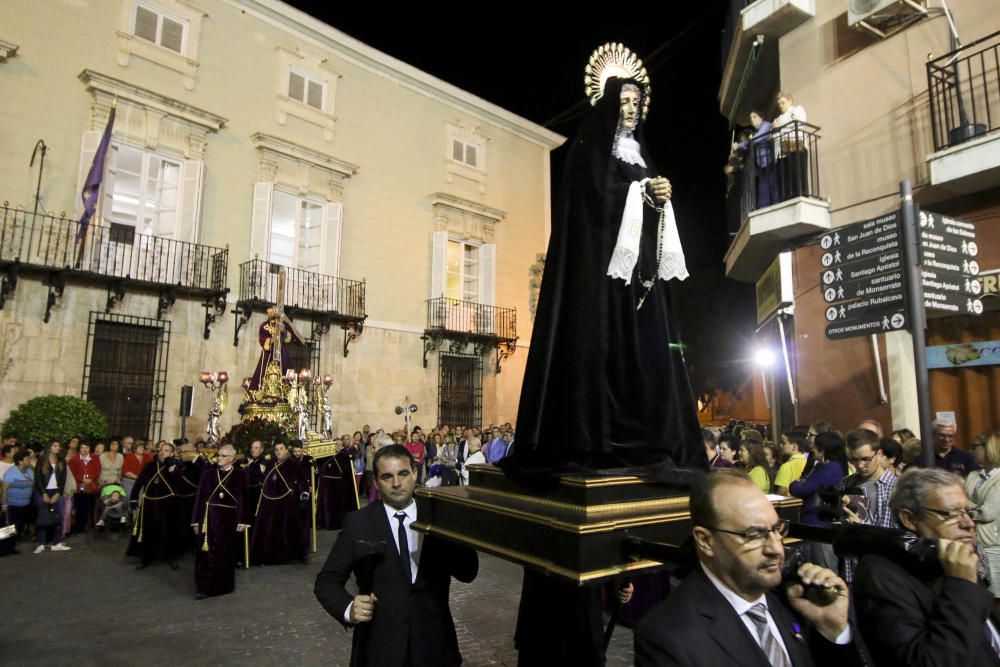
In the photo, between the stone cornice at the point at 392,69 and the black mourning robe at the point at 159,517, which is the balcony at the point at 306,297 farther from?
the stone cornice at the point at 392,69

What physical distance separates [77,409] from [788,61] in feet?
47.3

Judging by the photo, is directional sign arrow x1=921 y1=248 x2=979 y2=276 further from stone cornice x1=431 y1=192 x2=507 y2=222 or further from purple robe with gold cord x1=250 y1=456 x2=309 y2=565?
stone cornice x1=431 y1=192 x2=507 y2=222

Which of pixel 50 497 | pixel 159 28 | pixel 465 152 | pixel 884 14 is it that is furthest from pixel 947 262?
pixel 465 152

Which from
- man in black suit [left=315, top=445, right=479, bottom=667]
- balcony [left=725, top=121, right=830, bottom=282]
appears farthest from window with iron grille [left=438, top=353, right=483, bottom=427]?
man in black suit [left=315, top=445, right=479, bottom=667]

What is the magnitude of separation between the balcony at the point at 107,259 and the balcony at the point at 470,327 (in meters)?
6.51

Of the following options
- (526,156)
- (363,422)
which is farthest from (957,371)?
(526,156)

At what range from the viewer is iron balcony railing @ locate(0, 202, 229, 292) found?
13.0 metres

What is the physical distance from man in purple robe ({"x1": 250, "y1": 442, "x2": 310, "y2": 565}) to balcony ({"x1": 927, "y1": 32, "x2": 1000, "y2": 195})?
366 inches

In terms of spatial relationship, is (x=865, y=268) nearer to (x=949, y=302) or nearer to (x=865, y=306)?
(x=865, y=306)

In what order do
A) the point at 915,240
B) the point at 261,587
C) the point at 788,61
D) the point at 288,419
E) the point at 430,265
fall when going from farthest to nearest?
the point at 430,265
the point at 288,419
the point at 788,61
the point at 261,587
the point at 915,240

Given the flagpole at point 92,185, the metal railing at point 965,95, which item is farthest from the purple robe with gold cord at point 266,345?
the metal railing at point 965,95

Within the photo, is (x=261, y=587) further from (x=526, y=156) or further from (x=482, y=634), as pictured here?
(x=526, y=156)

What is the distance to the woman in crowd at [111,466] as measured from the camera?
10855mm

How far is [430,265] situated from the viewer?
20.2m
